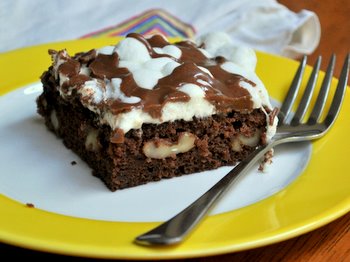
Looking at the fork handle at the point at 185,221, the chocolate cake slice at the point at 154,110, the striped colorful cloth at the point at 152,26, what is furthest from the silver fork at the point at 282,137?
the striped colorful cloth at the point at 152,26

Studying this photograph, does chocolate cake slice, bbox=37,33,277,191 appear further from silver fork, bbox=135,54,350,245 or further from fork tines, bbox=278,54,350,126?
fork tines, bbox=278,54,350,126

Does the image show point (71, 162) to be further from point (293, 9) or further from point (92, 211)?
point (293, 9)

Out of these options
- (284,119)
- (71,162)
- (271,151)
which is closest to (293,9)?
(284,119)

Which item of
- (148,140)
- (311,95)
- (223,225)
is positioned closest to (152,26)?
(311,95)

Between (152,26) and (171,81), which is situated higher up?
(171,81)

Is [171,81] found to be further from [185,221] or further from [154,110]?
[185,221]

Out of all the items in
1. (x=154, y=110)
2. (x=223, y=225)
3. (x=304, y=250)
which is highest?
(x=154, y=110)

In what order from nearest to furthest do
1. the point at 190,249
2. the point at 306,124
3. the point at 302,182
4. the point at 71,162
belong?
Result: the point at 190,249 → the point at 302,182 → the point at 71,162 → the point at 306,124
